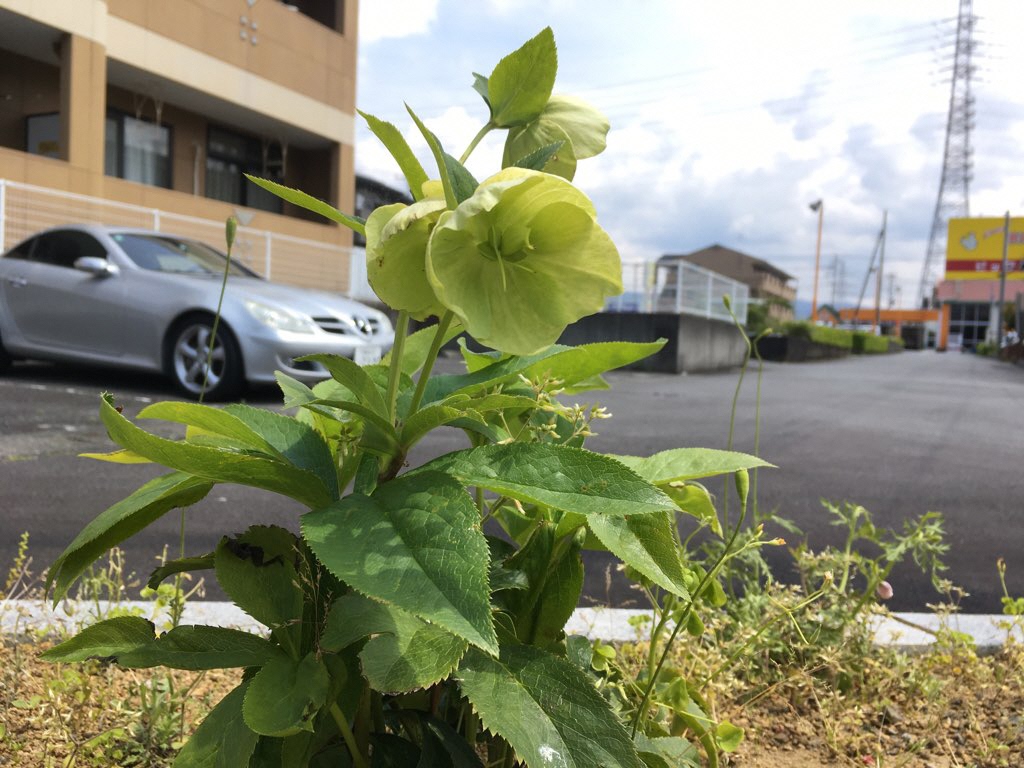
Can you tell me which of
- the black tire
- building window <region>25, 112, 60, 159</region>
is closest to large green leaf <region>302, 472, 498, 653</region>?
the black tire

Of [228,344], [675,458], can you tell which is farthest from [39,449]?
[675,458]

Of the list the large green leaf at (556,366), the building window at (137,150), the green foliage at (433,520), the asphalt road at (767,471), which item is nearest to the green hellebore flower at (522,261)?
the green foliage at (433,520)

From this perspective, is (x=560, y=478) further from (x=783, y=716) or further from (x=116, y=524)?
(x=783, y=716)

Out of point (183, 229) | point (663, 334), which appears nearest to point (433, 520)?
point (183, 229)

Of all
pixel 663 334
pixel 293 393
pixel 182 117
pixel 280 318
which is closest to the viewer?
pixel 293 393

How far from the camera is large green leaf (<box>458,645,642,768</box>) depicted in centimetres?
79

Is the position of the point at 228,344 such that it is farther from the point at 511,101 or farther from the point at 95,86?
the point at 95,86

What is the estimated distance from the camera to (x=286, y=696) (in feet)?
2.62

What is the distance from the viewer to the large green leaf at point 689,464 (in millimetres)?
1046

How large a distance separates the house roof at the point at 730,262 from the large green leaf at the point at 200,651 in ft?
248

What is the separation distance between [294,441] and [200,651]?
26 cm

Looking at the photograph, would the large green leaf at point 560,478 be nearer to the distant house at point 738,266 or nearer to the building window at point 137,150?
the building window at point 137,150

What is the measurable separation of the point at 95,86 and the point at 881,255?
57.6m

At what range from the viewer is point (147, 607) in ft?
6.24
